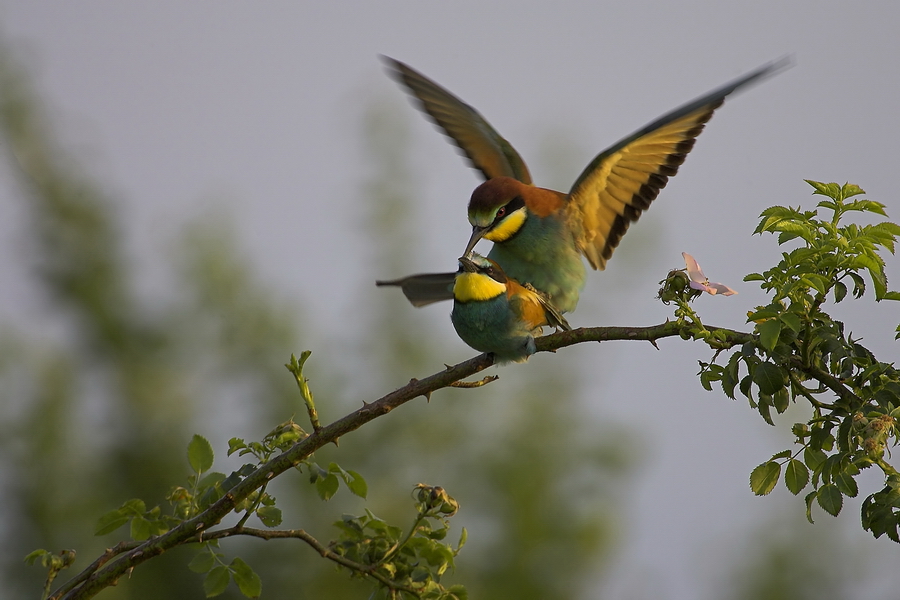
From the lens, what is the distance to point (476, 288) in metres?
2.09

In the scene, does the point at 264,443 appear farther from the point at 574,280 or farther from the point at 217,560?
the point at 574,280

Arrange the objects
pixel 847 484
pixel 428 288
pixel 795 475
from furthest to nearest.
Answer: pixel 428 288, pixel 795 475, pixel 847 484

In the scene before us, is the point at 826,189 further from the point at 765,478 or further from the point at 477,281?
the point at 477,281

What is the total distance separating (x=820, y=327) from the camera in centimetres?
131

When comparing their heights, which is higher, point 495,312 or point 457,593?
point 495,312

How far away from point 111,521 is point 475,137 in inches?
78.1

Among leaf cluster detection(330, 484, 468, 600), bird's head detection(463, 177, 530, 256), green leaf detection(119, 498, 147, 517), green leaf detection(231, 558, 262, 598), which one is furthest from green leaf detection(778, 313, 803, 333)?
bird's head detection(463, 177, 530, 256)

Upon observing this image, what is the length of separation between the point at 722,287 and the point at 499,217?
1271 mm

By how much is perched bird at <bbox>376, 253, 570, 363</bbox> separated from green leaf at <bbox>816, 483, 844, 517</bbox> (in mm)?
811

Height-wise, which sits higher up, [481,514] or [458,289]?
[481,514]

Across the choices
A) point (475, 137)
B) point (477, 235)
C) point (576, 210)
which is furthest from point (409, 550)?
point (475, 137)

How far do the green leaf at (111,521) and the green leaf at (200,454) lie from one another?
15 cm

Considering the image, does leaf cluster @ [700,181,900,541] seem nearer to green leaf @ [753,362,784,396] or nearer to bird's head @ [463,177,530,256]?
green leaf @ [753,362,784,396]

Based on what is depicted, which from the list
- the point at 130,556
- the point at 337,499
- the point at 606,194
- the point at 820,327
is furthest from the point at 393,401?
the point at 337,499
